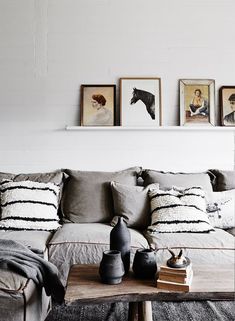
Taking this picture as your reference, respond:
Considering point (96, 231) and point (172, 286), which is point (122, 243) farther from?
point (96, 231)

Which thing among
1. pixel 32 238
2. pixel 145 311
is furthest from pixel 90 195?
pixel 145 311

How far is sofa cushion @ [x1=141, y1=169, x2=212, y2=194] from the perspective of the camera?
2.20 meters

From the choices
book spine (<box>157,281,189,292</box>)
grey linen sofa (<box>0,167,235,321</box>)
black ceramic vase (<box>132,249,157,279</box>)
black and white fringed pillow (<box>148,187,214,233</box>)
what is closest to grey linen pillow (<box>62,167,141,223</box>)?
grey linen sofa (<box>0,167,235,321</box>)

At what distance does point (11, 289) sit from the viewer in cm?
129

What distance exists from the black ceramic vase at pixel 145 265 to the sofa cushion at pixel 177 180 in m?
0.97

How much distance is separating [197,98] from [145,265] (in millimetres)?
1563

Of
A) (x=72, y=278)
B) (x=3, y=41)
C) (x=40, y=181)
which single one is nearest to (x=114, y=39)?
(x=3, y=41)

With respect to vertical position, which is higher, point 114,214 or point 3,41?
point 3,41

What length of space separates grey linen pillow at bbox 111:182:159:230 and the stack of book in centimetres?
94

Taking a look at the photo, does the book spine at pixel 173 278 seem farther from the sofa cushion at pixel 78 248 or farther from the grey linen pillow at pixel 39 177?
the grey linen pillow at pixel 39 177

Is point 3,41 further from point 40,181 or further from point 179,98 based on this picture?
point 179,98

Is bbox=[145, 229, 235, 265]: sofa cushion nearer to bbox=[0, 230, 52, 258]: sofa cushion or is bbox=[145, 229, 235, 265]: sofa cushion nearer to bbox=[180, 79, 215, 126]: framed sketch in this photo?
bbox=[0, 230, 52, 258]: sofa cushion

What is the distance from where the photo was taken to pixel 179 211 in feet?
5.99

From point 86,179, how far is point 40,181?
28cm
